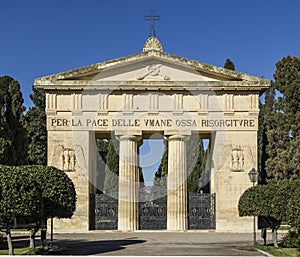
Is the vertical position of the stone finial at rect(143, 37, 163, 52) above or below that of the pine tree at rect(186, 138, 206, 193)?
above

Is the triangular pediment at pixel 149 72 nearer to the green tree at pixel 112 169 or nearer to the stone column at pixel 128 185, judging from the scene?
the stone column at pixel 128 185

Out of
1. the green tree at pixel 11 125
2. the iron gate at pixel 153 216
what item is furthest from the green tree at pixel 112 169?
the iron gate at pixel 153 216

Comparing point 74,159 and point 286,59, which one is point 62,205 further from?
point 286,59

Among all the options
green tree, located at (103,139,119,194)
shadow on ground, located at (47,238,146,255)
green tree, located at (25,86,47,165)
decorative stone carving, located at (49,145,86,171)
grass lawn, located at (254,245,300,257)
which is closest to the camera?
grass lawn, located at (254,245,300,257)

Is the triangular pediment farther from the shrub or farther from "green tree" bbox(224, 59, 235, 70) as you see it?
"green tree" bbox(224, 59, 235, 70)

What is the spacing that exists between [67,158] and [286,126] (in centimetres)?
1616

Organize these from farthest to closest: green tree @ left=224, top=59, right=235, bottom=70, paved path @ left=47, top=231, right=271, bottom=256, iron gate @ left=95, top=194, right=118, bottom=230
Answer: green tree @ left=224, top=59, right=235, bottom=70
iron gate @ left=95, top=194, right=118, bottom=230
paved path @ left=47, top=231, right=271, bottom=256

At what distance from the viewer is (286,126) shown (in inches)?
1628

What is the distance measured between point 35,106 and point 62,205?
32017 mm

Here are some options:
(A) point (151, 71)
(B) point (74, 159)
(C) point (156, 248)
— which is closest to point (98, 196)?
(B) point (74, 159)

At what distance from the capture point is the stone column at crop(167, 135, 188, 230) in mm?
33500

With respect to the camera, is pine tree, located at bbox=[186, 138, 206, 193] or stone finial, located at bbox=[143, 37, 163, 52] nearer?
stone finial, located at bbox=[143, 37, 163, 52]

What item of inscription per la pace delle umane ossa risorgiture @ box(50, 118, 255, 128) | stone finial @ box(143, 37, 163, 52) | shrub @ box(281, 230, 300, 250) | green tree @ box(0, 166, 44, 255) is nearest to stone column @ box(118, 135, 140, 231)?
inscription per la pace delle umane ossa risorgiture @ box(50, 118, 255, 128)

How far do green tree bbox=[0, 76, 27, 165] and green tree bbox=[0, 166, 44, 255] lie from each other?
17.2 m
